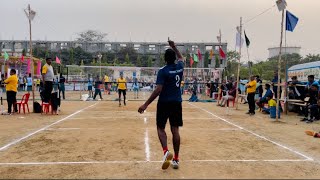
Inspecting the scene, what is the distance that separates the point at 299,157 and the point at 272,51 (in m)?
105

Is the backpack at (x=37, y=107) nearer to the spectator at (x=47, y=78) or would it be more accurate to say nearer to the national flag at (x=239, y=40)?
the spectator at (x=47, y=78)

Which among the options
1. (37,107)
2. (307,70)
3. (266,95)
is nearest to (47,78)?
(37,107)

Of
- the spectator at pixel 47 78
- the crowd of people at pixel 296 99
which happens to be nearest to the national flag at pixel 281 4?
the crowd of people at pixel 296 99

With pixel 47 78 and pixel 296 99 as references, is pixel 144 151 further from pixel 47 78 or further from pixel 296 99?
pixel 296 99

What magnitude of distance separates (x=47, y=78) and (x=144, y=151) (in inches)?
343

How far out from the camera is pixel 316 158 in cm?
751

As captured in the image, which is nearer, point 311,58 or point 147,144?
point 147,144

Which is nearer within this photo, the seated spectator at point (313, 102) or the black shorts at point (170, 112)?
the black shorts at point (170, 112)

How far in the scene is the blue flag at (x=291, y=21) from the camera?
1475 centimetres

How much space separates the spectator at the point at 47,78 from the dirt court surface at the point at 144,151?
2.79m

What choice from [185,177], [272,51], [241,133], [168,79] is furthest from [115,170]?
[272,51]

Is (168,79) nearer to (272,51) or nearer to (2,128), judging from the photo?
(2,128)

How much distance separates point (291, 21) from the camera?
48.4ft

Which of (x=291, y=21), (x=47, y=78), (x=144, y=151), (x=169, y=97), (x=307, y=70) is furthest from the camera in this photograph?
(x=307, y=70)
